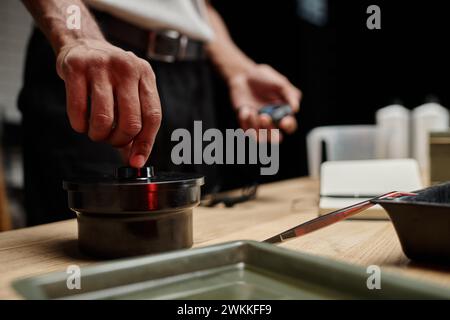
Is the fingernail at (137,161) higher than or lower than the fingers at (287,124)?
lower

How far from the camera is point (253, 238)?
859mm

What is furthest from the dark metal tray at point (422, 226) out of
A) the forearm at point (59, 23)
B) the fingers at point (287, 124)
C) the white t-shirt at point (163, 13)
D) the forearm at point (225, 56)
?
the forearm at point (225, 56)

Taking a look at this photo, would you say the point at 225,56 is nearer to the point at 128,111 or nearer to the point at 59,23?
the point at 59,23

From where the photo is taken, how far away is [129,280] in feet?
1.90

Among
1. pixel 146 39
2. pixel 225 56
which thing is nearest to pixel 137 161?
pixel 146 39

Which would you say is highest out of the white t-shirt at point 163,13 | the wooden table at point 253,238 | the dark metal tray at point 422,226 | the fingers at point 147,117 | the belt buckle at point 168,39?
the white t-shirt at point 163,13

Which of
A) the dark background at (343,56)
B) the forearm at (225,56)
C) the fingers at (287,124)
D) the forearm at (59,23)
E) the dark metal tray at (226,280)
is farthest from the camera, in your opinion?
the dark background at (343,56)

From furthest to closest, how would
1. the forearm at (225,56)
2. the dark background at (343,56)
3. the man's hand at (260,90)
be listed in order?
the dark background at (343,56) < the forearm at (225,56) < the man's hand at (260,90)

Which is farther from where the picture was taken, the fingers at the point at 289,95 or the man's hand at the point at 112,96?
the fingers at the point at 289,95

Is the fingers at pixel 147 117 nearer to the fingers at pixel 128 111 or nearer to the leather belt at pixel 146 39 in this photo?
the fingers at pixel 128 111

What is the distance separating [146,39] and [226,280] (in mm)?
1178

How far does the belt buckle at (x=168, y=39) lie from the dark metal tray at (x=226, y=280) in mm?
1115

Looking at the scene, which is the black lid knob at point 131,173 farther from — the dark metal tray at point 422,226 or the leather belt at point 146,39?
the leather belt at point 146,39

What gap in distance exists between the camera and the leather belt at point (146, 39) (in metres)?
1.52
